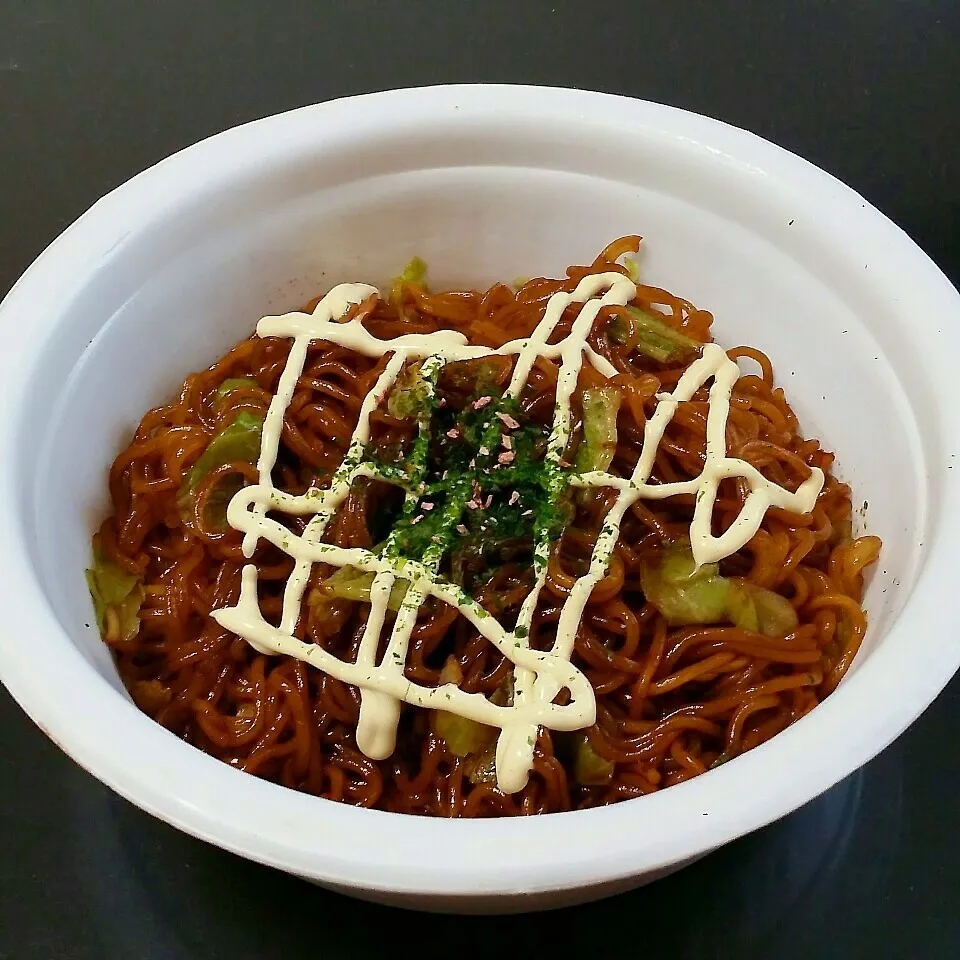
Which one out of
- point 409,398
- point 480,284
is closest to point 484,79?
point 480,284

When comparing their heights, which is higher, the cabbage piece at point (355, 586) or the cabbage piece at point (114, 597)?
the cabbage piece at point (355, 586)

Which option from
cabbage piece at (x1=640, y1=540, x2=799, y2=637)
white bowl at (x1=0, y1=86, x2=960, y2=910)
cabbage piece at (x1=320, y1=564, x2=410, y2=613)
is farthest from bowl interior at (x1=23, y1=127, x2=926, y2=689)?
cabbage piece at (x1=320, y1=564, x2=410, y2=613)

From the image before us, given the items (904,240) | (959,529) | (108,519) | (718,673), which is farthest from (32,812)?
(904,240)

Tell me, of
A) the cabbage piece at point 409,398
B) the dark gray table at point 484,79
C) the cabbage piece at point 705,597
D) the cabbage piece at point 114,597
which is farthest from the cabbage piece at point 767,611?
the cabbage piece at point 114,597

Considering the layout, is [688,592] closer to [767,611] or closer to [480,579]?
[767,611]

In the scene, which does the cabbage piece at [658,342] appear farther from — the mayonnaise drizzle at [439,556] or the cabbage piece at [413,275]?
the cabbage piece at [413,275]

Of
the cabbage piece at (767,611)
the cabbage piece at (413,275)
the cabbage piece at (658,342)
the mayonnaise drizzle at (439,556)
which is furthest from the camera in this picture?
the cabbage piece at (413,275)

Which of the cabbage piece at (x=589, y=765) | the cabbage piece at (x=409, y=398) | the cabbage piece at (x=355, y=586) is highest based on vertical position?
the cabbage piece at (x=409, y=398)

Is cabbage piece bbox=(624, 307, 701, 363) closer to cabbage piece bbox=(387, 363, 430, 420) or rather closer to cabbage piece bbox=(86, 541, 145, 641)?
cabbage piece bbox=(387, 363, 430, 420)
